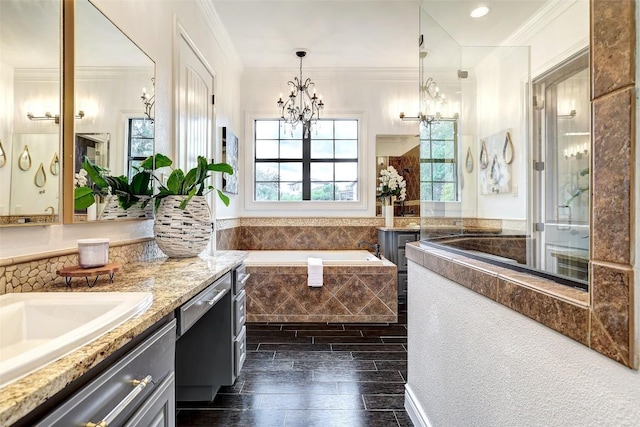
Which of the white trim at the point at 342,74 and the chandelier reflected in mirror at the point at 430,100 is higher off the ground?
the white trim at the point at 342,74

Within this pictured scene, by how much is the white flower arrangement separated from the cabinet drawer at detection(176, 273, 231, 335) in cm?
298

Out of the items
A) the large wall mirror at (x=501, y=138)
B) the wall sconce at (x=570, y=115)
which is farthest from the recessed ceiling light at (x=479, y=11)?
the wall sconce at (x=570, y=115)

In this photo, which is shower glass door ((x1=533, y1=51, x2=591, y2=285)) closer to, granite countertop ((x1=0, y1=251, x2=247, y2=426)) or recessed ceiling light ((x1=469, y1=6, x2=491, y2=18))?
recessed ceiling light ((x1=469, y1=6, x2=491, y2=18))

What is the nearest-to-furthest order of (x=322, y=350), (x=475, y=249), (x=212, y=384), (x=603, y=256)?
1. (x=603, y=256)
2. (x=475, y=249)
3. (x=212, y=384)
4. (x=322, y=350)

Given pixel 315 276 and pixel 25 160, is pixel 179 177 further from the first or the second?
pixel 315 276

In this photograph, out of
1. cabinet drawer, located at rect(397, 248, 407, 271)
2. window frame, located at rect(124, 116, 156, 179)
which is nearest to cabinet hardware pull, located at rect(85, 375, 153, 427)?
window frame, located at rect(124, 116, 156, 179)

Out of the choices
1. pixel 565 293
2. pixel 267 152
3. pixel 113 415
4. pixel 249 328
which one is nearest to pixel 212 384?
pixel 249 328

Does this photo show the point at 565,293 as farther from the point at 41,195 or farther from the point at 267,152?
the point at 267,152

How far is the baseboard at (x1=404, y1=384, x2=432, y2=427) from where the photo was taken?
1.62m

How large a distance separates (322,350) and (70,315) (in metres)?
2.01

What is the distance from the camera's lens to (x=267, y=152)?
4531 mm

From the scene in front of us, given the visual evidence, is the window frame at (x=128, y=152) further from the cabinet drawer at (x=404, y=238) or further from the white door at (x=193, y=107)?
the cabinet drawer at (x=404, y=238)

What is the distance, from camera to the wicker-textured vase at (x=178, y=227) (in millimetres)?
1844

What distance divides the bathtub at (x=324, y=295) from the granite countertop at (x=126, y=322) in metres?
1.37
